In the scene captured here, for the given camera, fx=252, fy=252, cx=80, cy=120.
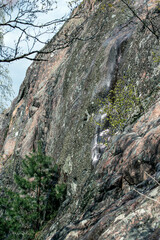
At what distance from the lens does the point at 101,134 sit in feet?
28.2

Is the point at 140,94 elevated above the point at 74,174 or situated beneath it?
elevated above

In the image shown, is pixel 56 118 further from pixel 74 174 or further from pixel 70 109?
pixel 74 174

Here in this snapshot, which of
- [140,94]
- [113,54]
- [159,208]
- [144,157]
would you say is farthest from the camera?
[113,54]

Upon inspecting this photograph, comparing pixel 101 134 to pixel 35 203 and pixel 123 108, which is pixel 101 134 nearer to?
pixel 123 108

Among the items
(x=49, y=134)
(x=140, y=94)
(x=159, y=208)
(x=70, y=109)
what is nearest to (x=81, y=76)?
(x=70, y=109)

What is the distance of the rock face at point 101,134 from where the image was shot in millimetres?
3191

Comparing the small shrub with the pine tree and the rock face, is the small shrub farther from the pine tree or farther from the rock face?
the pine tree

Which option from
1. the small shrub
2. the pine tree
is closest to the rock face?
the small shrub

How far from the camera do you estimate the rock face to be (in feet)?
10.5

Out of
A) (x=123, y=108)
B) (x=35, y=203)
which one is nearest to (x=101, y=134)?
(x=123, y=108)

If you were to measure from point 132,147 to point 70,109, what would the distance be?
7.11 metres

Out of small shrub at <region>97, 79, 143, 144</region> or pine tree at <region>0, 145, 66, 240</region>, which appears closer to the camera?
small shrub at <region>97, 79, 143, 144</region>

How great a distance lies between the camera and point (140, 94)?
7.70 meters

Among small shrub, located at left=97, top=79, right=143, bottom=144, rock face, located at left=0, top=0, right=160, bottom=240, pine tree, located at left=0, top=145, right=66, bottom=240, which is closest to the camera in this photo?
rock face, located at left=0, top=0, right=160, bottom=240
